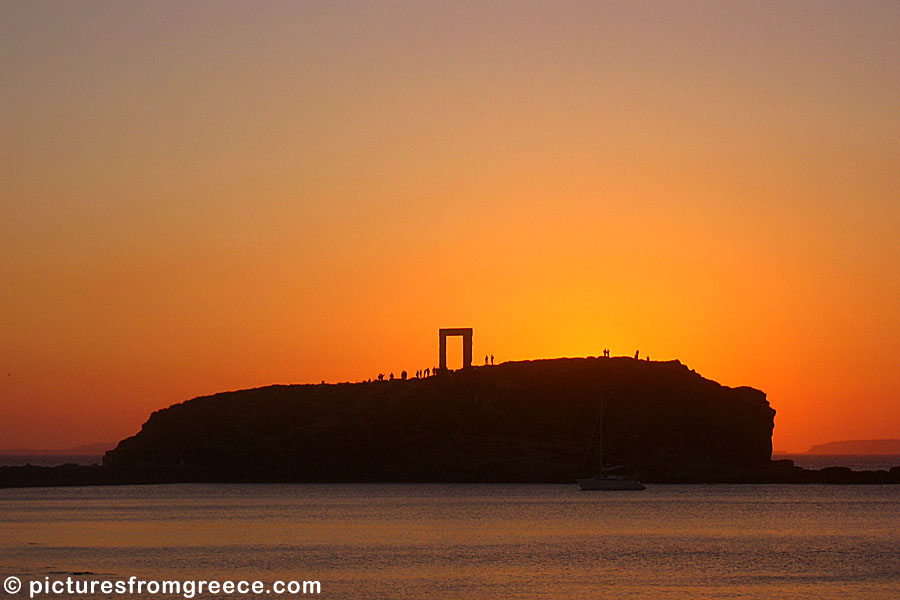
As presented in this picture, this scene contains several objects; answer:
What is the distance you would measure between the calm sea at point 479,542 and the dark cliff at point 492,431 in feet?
58.6

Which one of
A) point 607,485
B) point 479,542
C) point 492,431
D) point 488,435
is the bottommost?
point 479,542

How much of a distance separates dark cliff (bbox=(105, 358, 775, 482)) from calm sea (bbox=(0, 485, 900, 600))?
17.9m

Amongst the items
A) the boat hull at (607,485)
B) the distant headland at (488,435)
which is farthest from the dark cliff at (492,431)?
the boat hull at (607,485)

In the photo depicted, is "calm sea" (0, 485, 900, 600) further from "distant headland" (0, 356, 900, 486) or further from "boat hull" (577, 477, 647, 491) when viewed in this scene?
"distant headland" (0, 356, 900, 486)

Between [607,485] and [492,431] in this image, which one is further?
[492,431]

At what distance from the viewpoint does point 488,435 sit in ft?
538

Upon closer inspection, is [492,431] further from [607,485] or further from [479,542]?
[479,542]

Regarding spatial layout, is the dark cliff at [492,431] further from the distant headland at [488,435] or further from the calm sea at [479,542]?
the calm sea at [479,542]

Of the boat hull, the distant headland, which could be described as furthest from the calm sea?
the distant headland

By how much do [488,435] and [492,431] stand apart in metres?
0.67

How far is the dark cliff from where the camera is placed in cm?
16112

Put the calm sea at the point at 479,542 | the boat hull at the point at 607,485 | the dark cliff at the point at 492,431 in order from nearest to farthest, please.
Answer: the calm sea at the point at 479,542 < the boat hull at the point at 607,485 < the dark cliff at the point at 492,431

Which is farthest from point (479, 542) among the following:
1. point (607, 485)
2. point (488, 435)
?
point (488, 435)

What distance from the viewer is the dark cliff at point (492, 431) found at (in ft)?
529
